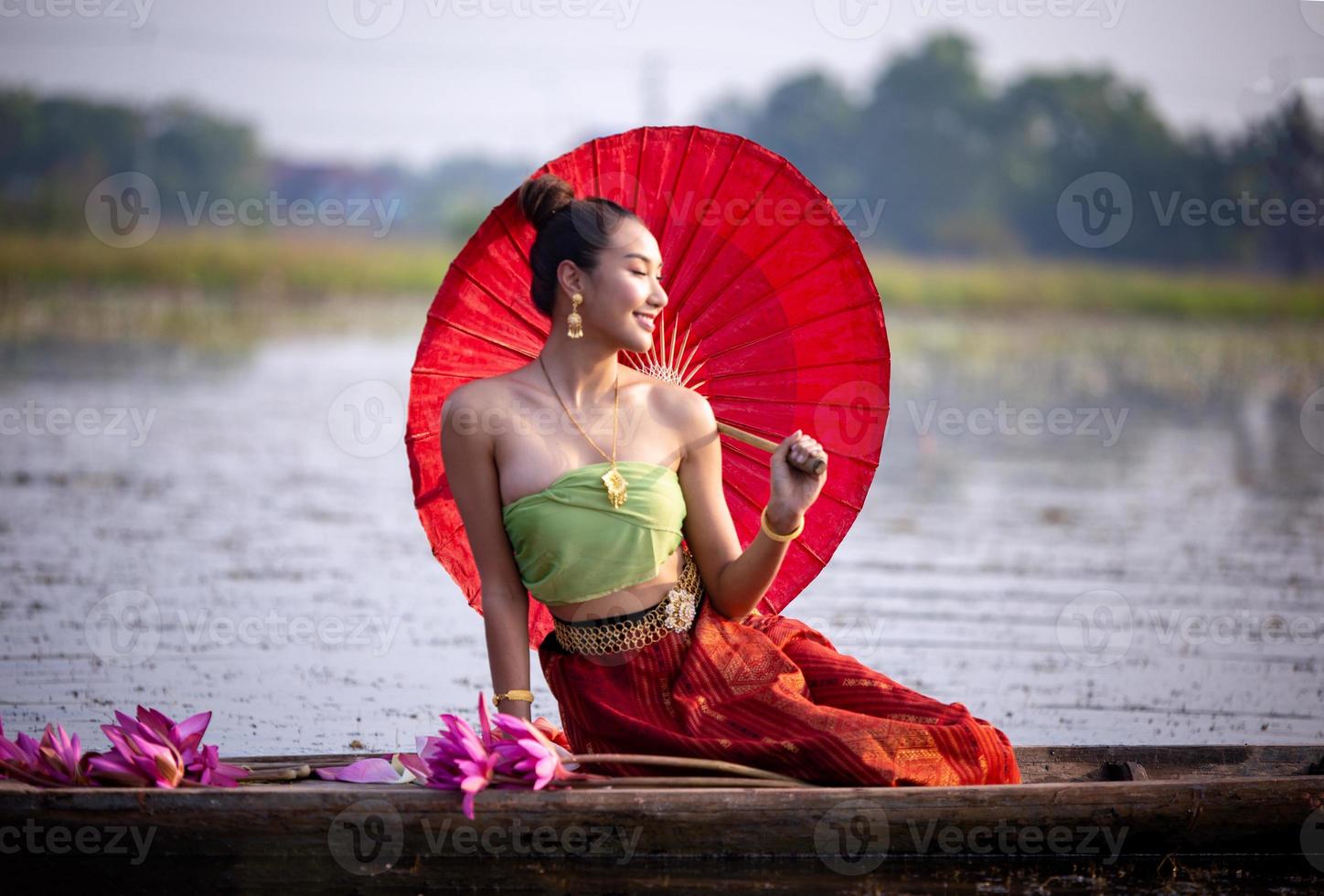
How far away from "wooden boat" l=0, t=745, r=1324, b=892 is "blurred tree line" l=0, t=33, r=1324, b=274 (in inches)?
1208

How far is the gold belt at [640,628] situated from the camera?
3.67 m

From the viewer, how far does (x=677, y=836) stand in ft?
11.2

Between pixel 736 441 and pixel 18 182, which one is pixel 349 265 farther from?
pixel 736 441

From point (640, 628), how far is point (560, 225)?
933 millimetres

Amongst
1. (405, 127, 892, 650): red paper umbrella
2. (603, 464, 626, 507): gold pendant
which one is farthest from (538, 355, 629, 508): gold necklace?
(405, 127, 892, 650): red paper umbrella

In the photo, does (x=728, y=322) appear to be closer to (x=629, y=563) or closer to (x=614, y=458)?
(x=614, y=458)

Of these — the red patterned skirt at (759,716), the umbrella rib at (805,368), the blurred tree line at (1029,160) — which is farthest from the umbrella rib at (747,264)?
the blurred tree line at (1029,160)

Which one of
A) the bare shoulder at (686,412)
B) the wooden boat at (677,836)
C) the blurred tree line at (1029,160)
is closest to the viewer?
the wooden boat at (677,836)

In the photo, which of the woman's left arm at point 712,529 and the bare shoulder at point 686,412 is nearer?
the woman's left arm at point 712,529

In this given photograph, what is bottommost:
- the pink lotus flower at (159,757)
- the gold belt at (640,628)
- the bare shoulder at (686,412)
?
the pink lotus flower at (159,757)

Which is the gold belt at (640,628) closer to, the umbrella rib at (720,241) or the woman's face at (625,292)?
the woman's face at (625,292)

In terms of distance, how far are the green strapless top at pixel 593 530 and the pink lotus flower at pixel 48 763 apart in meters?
1.05

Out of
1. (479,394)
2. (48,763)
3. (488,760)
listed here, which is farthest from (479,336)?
(48,763)

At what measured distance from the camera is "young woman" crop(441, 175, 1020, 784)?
358cm
